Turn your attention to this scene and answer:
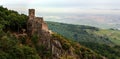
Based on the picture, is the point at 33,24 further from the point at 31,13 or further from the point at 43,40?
the point at 43,40

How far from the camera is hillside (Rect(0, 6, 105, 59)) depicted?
381 ft

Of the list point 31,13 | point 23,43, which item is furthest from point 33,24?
point 23,43

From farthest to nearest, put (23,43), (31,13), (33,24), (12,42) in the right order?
(31,13), (33,24), (23,43), (12,42)

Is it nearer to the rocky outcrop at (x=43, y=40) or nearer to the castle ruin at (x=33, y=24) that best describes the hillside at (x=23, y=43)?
the rocky outcrop at (x=43, y=40)

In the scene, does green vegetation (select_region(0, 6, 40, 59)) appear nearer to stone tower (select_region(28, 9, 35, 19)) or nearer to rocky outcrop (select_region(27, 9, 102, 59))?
stone tower (select_region(28, 9, 35, 19))

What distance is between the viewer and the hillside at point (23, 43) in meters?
116

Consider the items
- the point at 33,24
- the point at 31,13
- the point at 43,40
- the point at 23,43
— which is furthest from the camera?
the point at 31,13

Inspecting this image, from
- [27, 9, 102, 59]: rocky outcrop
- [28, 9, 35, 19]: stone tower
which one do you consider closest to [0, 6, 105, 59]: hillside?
[27, 9, 102, 59]: rocky outcrop

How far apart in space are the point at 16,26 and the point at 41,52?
1534cm

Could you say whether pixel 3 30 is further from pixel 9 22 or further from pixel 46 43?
pixel 46 43

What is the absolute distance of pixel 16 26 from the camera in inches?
5349

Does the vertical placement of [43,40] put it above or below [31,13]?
below

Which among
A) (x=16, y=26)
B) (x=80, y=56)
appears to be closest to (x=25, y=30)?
(x=16, y=26)

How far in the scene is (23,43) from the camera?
5032 inches
